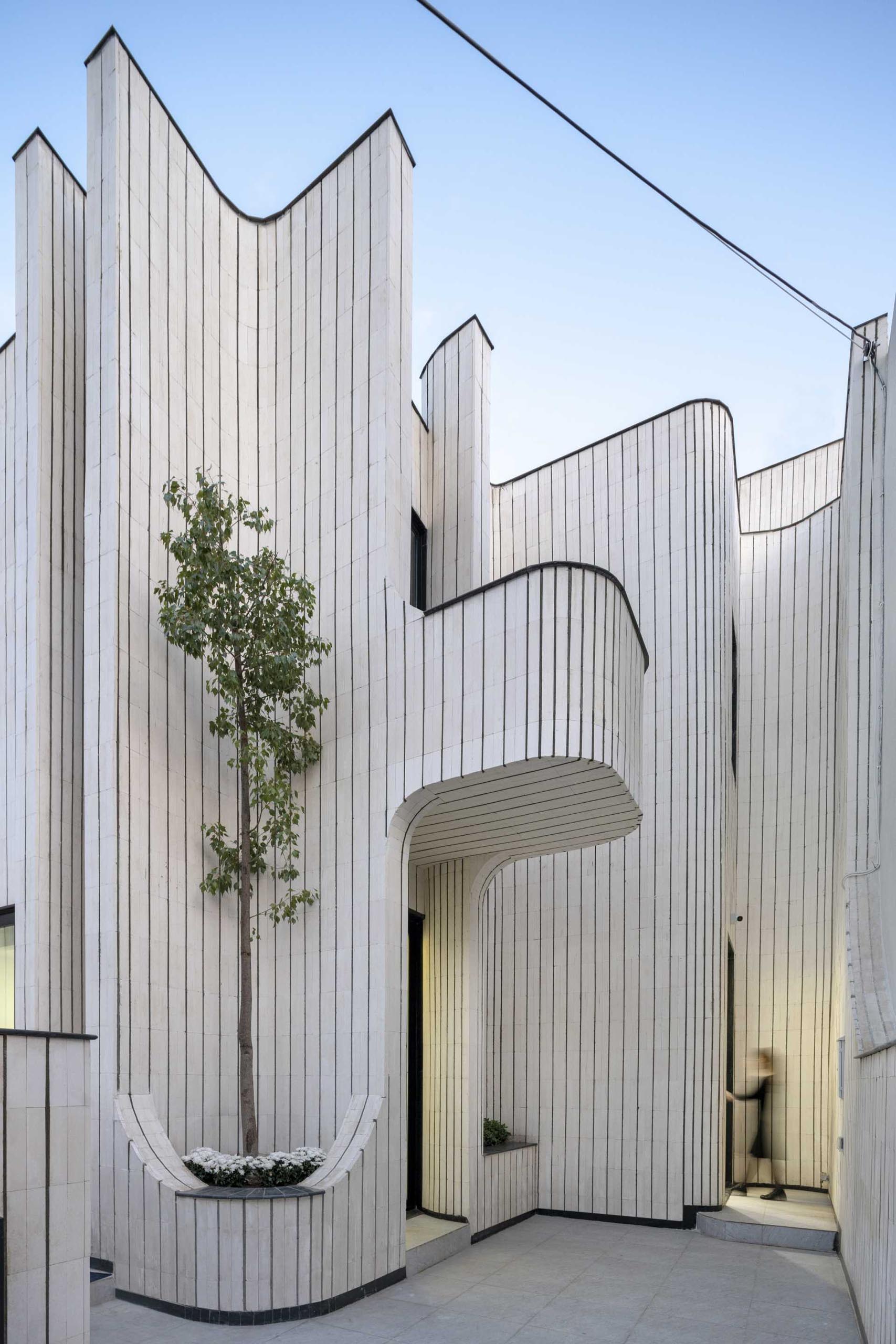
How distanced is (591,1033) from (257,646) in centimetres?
550

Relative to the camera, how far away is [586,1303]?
732cm

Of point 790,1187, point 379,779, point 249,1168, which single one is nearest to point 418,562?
point 379,779

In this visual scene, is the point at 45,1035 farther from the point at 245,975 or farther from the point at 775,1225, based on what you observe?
the point at 775,1225

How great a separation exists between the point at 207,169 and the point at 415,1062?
8.32 m

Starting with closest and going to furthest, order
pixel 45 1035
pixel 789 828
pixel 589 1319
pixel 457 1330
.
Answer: pixel 45 1035, pixel 457 1330, pixel 589 1319, pixel 789 828

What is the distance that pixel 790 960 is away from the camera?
12094 mm

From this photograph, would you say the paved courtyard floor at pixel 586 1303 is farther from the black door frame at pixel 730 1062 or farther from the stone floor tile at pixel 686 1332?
the black door frame at pixel 730 1062

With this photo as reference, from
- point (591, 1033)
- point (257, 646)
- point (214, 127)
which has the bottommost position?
point (591, 1033)

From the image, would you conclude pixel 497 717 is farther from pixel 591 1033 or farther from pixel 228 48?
pixel 591 1033

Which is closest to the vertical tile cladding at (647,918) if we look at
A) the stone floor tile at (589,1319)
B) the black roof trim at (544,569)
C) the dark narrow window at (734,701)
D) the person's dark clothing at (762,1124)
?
the dark narrow window at (734,701)

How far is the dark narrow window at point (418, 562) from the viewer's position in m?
11.2

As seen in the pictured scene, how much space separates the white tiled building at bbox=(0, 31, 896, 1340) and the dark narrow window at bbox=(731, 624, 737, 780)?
85cm

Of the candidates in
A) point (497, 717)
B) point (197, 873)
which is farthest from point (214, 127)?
point (197, 873)

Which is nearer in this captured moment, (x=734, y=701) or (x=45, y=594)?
(x=45, y=594)
